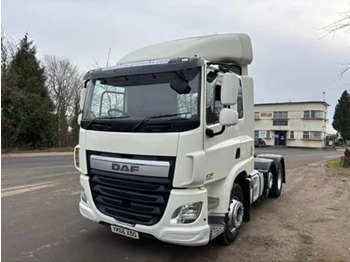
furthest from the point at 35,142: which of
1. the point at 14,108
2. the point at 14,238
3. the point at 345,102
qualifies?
the point at 345,102

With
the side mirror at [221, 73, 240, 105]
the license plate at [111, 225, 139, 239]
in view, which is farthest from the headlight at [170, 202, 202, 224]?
the side mirror at [221, 73, 240, 105]

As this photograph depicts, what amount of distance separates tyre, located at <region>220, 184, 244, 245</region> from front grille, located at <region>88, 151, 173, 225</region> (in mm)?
1178

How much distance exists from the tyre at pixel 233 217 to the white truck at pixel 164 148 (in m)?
0.02

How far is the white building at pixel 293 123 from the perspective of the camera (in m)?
56.7

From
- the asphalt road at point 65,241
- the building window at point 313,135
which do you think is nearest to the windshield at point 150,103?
the asphalt road at point 65,241

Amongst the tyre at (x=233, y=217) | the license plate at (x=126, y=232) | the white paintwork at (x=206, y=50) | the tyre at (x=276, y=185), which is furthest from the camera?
the tyre at (x=276, y=185)

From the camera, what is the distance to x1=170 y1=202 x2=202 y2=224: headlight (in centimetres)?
397

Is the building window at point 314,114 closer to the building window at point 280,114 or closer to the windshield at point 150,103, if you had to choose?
the building window at point 280,114

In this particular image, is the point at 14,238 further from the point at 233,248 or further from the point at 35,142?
the point at 35,142

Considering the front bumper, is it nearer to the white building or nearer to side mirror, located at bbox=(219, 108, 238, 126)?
side mirror, located at bbox=(219, 108, 238, 126)

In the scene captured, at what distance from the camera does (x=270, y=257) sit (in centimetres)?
450

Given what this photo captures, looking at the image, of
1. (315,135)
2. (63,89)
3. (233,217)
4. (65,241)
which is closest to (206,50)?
(233,217)

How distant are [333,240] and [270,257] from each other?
147 centimetres

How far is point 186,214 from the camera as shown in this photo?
13.1 ft
